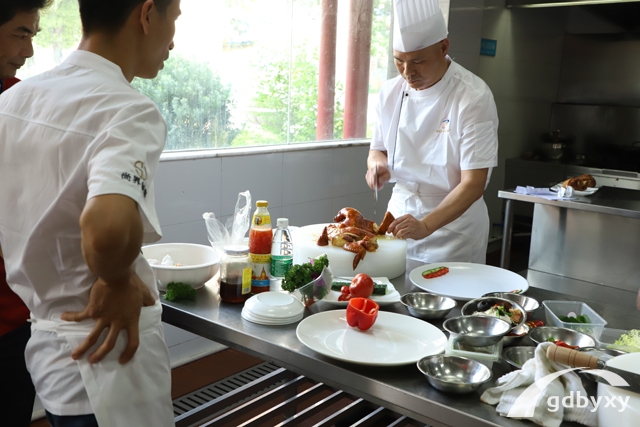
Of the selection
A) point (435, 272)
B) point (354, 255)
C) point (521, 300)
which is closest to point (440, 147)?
point (435, 272)

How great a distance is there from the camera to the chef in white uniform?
241 cm

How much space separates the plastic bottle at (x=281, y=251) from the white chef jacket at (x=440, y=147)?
0.73 meters

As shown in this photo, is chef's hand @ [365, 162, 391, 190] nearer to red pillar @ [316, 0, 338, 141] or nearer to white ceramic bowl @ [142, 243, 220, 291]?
white ceramic bowl @ [142, 243, 220, 291]

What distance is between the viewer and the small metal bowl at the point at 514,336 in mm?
1490

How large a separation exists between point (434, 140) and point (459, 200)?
0.35 m

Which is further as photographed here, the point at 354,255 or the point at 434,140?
the point at 434,140

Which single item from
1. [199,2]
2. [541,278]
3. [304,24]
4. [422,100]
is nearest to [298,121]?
A: [304,24]

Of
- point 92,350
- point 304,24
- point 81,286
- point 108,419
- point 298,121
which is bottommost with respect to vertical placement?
point 108,419

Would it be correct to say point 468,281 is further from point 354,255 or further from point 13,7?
point 13,7

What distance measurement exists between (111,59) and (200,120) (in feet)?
7.15

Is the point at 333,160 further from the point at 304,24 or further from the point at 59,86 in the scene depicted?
the point at 59,86

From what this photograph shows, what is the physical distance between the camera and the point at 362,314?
1538 mm

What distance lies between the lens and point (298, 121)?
3994 mm

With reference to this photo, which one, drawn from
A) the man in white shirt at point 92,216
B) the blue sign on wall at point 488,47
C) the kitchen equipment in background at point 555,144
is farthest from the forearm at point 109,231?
the kitchen equipment in background at point 555,144
